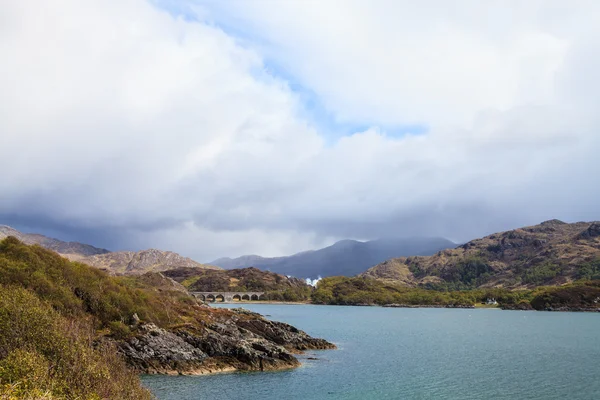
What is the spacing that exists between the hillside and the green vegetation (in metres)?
0.11

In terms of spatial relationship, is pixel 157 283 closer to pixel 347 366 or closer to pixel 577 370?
pixel 347 366

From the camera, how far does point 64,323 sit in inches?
1838

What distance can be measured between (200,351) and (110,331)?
15.0m

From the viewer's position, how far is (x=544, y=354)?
97.7 metres

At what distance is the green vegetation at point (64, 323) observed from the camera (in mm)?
30359

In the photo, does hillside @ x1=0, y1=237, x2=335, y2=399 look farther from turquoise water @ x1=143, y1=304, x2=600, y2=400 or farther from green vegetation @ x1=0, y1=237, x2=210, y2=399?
turquoise water @ x1=143, y1=304, x2=600, y2=400

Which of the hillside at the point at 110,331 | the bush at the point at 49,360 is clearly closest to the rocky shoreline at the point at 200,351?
the hillside at the point at 110,331

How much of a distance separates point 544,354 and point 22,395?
104 metres

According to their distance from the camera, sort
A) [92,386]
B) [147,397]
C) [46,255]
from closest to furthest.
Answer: [92,386], [147,397], [46,255]

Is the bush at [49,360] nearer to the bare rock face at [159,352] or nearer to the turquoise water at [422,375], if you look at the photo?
the turquoise water at [422,375]

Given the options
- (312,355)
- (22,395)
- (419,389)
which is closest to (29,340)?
(22,395)

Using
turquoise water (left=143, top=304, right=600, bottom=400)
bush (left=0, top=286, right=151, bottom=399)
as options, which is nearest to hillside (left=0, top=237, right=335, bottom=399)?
bush (left=0, top=286, right=151, bottom=399)

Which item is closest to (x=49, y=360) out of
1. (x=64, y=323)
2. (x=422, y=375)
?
(x=64, y=323)

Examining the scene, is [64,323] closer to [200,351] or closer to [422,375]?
[200,351]
